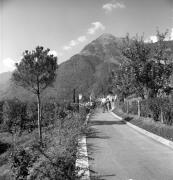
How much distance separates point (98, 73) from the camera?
122 metres

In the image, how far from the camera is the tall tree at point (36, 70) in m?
12.3

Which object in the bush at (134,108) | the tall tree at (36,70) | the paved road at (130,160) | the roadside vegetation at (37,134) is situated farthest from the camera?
the bush at (134,108)

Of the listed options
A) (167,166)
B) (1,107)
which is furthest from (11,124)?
(167,166)

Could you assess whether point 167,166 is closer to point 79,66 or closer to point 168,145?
point 168,145

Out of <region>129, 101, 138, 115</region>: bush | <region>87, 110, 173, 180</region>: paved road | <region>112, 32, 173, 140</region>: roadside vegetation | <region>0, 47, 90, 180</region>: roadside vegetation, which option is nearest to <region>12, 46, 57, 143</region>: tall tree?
<region>0, 47, 90, 180</region>: roadside vegetation

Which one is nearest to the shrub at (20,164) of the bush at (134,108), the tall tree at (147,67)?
the tall tree at (147,67)

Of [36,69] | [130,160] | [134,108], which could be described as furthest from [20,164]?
[134,108]

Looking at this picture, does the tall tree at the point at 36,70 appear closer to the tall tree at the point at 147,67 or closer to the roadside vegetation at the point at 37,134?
the roadside vegetation at the point at 37,134

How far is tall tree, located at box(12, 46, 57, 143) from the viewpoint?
40.2ft

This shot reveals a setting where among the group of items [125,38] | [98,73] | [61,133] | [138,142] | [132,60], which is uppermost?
[98,73]

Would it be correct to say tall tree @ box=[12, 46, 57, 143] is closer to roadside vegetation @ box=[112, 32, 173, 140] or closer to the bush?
roadside vegetation @ box=[112, 32, 173, 140]

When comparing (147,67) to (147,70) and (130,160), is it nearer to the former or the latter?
(147,70)

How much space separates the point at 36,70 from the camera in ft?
40.4

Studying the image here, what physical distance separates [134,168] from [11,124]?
1105 centimetres
